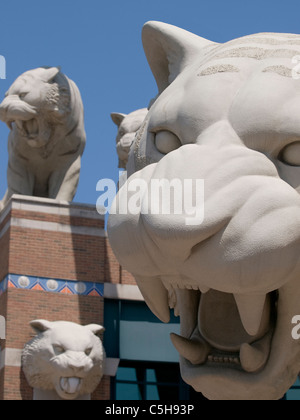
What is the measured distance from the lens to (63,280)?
11344 mm

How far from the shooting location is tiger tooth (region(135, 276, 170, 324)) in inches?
163

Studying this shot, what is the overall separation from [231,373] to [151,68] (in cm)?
164

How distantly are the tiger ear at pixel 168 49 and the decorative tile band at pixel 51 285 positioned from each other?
6327mm

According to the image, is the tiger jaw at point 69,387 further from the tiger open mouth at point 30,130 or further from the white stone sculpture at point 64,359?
the tiger open mouth at point 30,130

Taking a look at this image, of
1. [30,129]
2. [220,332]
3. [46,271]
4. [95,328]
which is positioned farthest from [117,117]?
[220,332]

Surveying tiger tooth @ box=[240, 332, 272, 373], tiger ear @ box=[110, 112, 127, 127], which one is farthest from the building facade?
tiger tooth @ box=[240, 332, 272, 373]

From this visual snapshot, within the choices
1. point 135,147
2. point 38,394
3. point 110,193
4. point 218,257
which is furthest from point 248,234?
point 38,394

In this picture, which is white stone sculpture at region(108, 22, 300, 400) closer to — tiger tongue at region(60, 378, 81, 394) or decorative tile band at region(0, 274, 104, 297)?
tiger tongue at region(60, 378, 81, 394)

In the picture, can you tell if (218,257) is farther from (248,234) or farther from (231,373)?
(231,373)

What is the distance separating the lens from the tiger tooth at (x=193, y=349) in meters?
4.21

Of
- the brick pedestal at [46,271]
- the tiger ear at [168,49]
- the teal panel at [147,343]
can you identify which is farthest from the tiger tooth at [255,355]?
the teal panel at [147,343]

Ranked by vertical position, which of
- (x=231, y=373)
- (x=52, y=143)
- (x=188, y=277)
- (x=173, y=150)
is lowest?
(x=231, y=373)

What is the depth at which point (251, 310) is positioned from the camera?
3.94 metres

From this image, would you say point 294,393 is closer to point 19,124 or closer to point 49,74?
point 19,124
